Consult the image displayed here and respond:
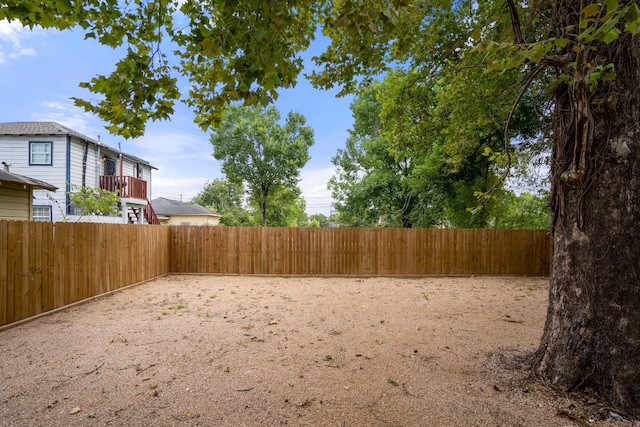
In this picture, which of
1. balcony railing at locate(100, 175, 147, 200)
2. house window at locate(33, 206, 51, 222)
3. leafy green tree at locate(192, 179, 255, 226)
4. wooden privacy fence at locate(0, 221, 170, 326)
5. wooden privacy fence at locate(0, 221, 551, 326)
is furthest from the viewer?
leafy green tree at locate(192, 179, 255, 226)

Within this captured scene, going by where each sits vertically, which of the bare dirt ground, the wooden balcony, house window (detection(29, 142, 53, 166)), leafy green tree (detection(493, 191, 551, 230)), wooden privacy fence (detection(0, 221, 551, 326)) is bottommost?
the bare dirt ground

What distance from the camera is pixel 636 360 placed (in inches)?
91.4

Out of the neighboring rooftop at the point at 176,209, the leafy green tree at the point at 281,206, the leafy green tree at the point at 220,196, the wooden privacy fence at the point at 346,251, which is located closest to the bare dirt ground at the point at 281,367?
the wooden privacy fence at the point at 346,251

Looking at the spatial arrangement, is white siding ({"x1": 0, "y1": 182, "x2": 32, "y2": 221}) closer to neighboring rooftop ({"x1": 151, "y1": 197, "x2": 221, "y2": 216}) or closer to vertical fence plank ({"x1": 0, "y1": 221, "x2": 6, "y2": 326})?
vertical fence plank ({"x1": 0, "y1": 221, "x2": 6, "y2": 326})

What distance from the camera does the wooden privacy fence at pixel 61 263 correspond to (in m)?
4.25

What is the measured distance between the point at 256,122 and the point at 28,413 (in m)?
17.9

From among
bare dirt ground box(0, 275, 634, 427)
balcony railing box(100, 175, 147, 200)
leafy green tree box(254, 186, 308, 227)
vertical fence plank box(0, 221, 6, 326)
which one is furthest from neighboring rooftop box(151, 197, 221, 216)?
vertical fence plank box(0, 221, 6, 326)

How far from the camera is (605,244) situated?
2465 millimetres

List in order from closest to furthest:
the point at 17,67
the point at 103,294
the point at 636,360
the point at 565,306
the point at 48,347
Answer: the point at 636,360, the point at 565,306, the point at 48,347, the point at 103,294, the point at 17,67

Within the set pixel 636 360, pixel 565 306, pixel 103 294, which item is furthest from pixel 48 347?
pixel 636 360

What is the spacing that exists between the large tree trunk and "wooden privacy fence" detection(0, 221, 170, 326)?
22.1ft

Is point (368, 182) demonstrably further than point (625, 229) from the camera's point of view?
Yes

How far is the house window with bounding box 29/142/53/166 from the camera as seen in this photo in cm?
1196

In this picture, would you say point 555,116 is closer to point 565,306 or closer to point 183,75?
point 565,306
